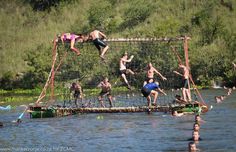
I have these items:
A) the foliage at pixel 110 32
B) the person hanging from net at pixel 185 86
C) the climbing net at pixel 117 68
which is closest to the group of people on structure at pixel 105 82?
the person hanging from net at pixel 185 86

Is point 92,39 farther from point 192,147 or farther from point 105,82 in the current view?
point 192,147

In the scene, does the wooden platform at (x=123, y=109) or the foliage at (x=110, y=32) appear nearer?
the wooden platform at (x=123, y=109)

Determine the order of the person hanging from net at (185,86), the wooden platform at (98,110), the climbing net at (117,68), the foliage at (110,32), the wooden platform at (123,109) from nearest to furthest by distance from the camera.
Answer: the wooden platform at (98,110)
the wooden platform at (123,109)
the person hanging from net at (185,86)
the climbing net at (117,68)
the foliage at (110,32)

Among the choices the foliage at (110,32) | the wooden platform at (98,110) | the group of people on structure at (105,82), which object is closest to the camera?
the group of people on structure at (105,82)

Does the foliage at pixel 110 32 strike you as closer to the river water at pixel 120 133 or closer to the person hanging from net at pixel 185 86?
the person hanging from net at pixel 185 86

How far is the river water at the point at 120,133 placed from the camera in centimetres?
2130

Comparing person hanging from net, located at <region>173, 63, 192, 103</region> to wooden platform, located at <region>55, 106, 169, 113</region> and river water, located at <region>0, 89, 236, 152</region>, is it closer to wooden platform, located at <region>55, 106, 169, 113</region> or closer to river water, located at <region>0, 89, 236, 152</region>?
river water, located at <region>0, 89, 236, 152</region>

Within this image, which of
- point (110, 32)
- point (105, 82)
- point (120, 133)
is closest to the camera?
point (120, 133)

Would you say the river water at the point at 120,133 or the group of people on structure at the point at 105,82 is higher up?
the group of people on structure at the point at 105,82

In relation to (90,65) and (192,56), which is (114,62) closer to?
(90,65)

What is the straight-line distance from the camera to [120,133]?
24844 millimetres

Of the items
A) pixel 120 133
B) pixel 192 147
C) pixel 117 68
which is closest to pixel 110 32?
pixel 117 68

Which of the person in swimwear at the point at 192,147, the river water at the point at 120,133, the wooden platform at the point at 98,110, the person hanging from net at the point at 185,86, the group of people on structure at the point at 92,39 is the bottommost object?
the person in swimwear at the point at 192,147

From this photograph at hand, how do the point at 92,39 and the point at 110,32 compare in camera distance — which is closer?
the point at 92,39
